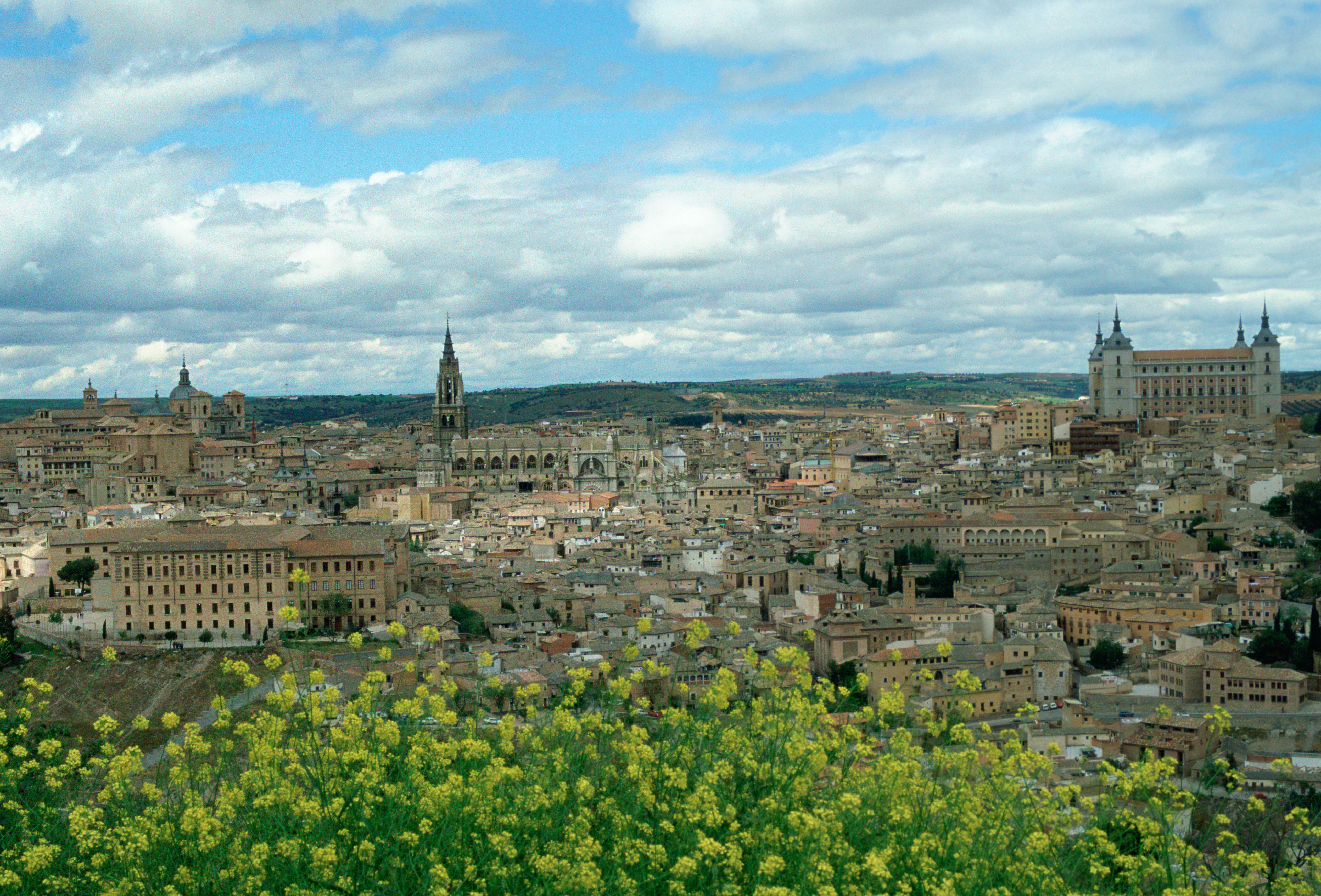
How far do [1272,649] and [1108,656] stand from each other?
3.28 meters

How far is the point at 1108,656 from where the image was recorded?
3259 cm

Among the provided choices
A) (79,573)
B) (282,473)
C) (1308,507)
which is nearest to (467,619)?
(79,573)

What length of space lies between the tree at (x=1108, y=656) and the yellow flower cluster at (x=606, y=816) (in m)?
22.0

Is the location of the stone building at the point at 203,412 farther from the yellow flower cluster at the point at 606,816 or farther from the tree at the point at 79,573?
the yellow flower cluster at the point at 606,816

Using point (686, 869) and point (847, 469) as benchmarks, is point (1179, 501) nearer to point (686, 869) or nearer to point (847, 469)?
point (847, 469)

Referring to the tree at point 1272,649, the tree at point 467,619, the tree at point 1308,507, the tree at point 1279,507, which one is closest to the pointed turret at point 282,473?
the tree at point 467,619

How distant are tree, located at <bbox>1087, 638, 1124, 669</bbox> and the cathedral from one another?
105 ft

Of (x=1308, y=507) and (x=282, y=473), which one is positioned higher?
(x=282, y=473)

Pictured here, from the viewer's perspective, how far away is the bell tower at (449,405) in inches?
2884

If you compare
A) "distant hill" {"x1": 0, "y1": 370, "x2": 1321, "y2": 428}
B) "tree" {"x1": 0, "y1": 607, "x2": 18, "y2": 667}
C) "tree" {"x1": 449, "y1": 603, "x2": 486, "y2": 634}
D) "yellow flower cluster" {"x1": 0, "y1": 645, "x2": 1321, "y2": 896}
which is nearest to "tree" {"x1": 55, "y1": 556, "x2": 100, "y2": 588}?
"tree" {"x1": 0, "y1": 607, "x2": 18, "y2": 667}

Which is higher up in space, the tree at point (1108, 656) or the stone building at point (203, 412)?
the stone building at point (203, 412)

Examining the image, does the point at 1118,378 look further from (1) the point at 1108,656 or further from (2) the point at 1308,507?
(1) the point at 1108,656

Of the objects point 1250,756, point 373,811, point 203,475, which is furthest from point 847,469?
point 373,811

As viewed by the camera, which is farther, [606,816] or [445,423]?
[445,423]
